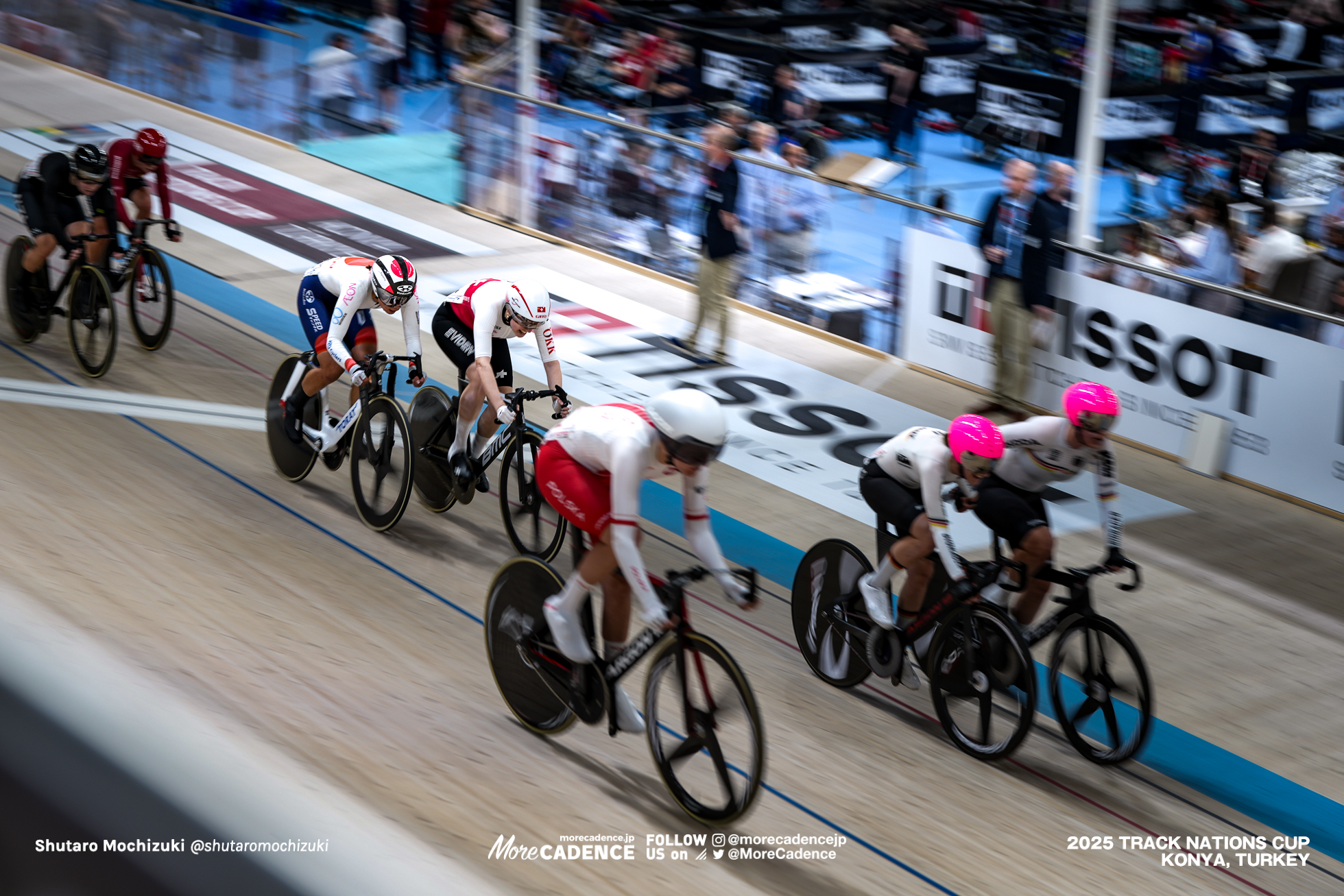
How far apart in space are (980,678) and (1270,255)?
595 centimetres

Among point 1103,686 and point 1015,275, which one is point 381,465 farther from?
point 1015,275

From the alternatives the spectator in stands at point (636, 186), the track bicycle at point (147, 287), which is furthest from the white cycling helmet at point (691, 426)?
the spectator in stands at point (636, 186)

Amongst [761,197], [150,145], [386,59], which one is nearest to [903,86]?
[386,59]

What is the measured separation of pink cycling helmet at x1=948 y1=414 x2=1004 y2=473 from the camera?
518 centimetres

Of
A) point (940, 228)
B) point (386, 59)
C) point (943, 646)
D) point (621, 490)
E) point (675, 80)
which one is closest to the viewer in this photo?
point (621, 490)

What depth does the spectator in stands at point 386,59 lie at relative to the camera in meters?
16.5

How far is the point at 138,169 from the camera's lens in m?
9.20

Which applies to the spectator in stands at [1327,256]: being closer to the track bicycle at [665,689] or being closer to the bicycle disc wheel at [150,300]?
the track bicycle at [665,689]

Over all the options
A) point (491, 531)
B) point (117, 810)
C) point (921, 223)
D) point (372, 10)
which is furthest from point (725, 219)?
point (372, 10)

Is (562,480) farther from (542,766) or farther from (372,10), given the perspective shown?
(372,10)

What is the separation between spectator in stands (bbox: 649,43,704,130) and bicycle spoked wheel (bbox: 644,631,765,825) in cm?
1521

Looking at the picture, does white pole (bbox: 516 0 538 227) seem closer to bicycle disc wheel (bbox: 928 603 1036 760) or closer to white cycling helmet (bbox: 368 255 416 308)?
white cycling helmet (bbox: 368 255 416 308)

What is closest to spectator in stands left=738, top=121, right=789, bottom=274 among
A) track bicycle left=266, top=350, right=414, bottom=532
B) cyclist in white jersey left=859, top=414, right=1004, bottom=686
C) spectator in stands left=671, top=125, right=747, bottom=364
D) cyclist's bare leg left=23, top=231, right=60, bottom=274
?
spectator in stands left=671, top=125, right=747, bottom=364

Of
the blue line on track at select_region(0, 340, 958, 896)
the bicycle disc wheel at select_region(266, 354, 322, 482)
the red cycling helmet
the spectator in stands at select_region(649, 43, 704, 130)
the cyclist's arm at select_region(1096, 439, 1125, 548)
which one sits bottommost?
the blue line on track at select_region(0, 340, 958, 896)
